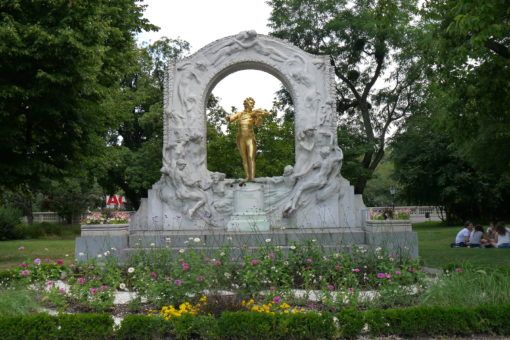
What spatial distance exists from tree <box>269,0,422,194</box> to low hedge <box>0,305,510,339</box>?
2457cm

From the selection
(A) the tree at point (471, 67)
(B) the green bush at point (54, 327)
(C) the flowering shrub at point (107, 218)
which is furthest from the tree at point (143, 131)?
(B) the green bush at point (54, 327)

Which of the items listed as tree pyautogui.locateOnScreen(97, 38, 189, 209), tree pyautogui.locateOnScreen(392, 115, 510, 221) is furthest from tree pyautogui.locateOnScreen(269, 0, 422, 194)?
tree pyautogui.locateOnScreen(97, 38, 189, 209)

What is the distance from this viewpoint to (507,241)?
17297 mm

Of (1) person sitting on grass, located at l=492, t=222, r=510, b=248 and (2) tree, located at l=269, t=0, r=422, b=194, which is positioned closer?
(1) person sitting on grass, located at l=492, t=222, r=510, b=248

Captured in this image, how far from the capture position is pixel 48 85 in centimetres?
1388

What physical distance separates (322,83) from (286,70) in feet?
3.93

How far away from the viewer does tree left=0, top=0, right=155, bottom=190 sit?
43.9 feet

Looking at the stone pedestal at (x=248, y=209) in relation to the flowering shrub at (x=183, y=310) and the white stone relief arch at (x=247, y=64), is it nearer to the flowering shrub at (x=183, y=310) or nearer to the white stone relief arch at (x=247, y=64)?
the white stone relief arch at (x=247, y=64)

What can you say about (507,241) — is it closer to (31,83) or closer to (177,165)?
Answer: (177,165)

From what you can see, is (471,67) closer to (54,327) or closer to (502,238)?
A: (502,238)

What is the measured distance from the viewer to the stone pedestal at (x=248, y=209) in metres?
15.8

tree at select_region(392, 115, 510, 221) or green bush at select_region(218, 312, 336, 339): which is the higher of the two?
tree at select_region(392, 115, 510, 221)

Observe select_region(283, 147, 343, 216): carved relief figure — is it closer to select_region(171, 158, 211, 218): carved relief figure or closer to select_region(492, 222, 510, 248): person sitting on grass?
select_region(171, 158, 211, 218): carved relief figure

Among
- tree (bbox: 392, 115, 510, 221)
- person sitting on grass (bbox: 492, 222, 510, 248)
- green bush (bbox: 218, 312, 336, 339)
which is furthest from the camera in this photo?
tree (bbox: 392, 115, 510, 221)
